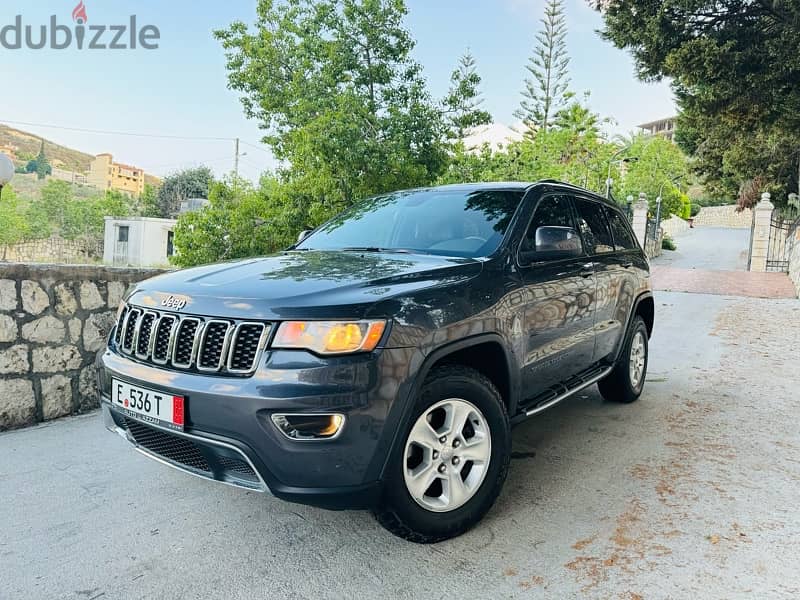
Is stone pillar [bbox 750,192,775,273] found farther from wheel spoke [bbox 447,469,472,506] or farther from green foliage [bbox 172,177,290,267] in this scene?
wheel spoke [bbox 447,469,472,506]

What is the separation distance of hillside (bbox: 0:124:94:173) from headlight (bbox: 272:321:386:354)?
3438 inches

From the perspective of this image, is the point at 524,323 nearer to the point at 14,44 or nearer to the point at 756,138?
the point at 14,44

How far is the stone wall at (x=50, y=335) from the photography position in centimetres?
408

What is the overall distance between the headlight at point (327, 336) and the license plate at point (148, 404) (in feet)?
1.73

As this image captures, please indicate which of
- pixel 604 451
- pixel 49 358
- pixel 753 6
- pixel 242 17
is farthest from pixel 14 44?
pixel 753 6

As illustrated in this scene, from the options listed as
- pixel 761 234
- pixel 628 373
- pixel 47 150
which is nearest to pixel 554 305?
pixel 628 373

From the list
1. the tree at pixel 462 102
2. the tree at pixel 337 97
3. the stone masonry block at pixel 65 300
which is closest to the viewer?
the stone masonry block at pixel 65 300

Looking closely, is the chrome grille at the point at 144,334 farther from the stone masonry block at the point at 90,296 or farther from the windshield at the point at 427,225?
the stone masonry block at the point at 90,296

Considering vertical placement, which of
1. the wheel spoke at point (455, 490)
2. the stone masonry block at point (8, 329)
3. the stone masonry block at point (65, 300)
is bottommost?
the wheel spoke at point (455, 490)

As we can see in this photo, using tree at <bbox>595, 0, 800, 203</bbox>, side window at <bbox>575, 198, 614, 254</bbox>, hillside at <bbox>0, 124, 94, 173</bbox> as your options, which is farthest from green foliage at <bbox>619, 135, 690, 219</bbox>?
hillside at <bbox>0, 124, 94, 173</bbox>

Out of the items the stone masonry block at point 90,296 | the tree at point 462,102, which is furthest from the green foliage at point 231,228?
the stone masonry block at point 90,296

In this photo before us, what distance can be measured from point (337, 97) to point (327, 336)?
1519 cm

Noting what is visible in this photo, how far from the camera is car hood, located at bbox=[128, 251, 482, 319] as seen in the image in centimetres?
228

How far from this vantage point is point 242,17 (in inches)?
876
